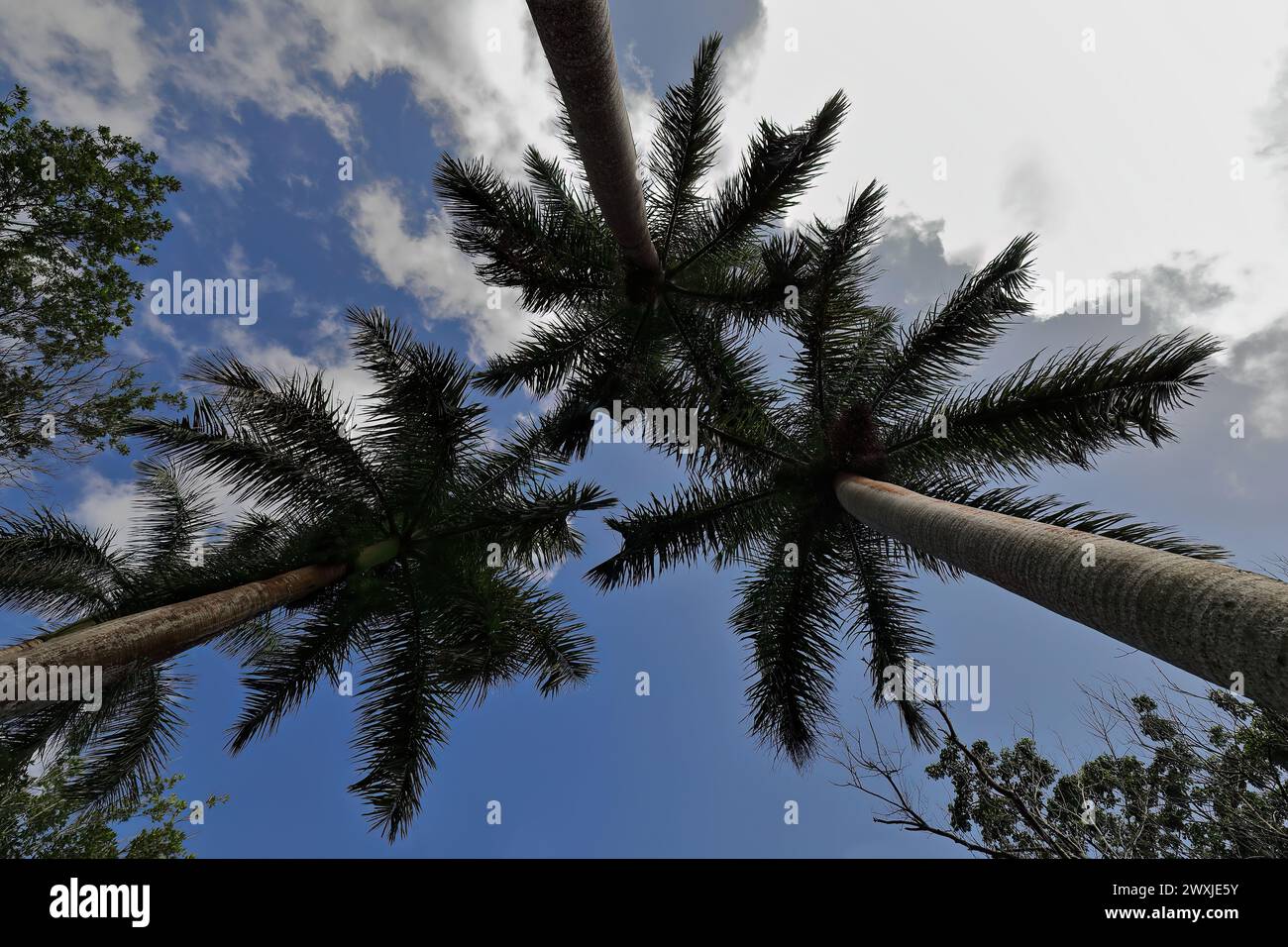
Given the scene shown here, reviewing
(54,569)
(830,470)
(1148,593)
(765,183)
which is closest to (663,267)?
(765,183)

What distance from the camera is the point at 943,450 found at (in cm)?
729

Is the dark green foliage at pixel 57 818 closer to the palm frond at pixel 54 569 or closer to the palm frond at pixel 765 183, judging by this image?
the palm frond at pixel 54 569

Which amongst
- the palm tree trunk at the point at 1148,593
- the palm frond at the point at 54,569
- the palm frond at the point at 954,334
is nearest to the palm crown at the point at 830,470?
the palm frond at the point at 954,334

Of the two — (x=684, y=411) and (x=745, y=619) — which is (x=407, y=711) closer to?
(x=745, y=619)

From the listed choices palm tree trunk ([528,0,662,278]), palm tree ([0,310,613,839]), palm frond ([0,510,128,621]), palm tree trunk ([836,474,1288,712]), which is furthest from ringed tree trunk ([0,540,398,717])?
palm tree trunk ([836,474,1288,712])

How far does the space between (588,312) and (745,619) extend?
19.4 feet

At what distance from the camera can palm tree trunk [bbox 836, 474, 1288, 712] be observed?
253 cm

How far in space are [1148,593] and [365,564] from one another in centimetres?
786

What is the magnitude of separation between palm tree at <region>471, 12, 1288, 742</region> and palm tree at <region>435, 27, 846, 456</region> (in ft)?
0.11

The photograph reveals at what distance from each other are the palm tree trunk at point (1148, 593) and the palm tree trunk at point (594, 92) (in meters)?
4.74

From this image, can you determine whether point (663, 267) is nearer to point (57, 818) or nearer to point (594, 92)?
point (594, 92)

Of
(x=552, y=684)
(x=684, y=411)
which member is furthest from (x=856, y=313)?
(x=552, y=684)

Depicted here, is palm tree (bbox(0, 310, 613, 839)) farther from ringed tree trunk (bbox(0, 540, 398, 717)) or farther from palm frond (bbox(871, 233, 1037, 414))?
palm frond (bbox(871, 233, 1037, 414))

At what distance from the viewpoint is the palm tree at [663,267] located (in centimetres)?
793
